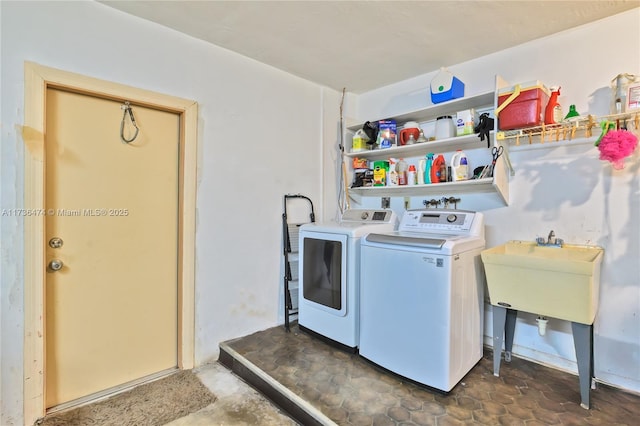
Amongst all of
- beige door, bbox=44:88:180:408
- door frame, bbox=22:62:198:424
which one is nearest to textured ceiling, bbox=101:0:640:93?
door frame, bbox=22:62:198:424

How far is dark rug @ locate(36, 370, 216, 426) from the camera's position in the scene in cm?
178

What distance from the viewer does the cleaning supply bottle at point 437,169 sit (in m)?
2.59

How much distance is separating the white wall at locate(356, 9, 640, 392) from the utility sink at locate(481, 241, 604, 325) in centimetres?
14

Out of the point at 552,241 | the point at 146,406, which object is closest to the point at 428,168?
the point at 552,241

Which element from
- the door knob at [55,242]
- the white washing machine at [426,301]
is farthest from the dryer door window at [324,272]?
the door knob at [55,242]

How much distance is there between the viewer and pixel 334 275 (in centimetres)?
245

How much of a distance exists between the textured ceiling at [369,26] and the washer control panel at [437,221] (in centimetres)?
127

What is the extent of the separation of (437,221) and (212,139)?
184 centimetres

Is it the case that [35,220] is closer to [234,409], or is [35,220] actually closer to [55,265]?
[55,265]

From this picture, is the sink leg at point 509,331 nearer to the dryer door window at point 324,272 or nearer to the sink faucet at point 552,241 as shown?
the sink faucet at point 552,241

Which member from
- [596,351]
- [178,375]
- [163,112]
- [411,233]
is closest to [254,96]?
[163,112]

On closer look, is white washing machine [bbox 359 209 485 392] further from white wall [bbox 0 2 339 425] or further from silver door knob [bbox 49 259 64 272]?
silver door knob [bbox 49 259 64 272]

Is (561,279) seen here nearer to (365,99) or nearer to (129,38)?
(365,99)

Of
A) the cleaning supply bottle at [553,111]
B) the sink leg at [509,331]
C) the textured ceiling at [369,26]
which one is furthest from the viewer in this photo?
the sink leg at [509,331]
